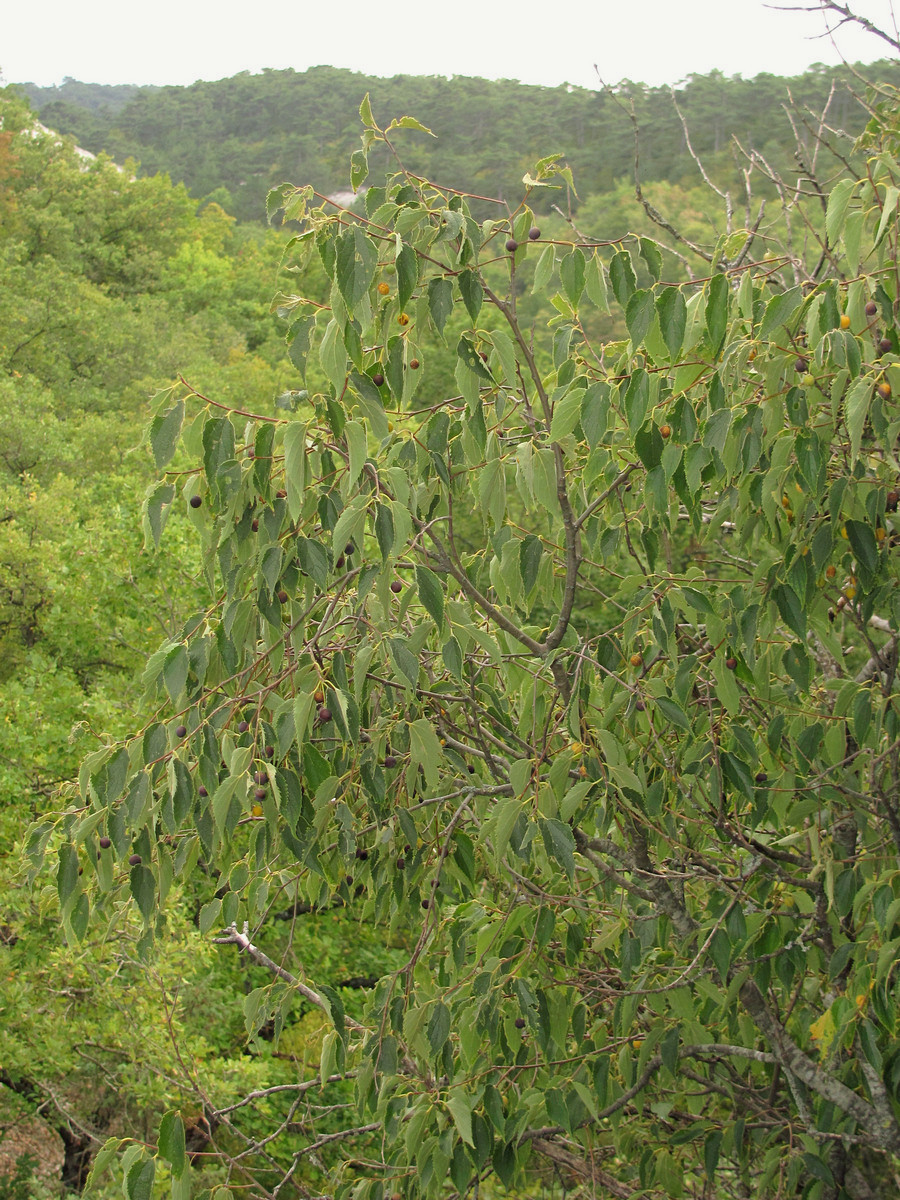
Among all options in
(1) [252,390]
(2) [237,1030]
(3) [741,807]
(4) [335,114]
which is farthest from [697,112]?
(4) [335,114]

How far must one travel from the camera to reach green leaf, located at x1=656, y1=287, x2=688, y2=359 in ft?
5.79

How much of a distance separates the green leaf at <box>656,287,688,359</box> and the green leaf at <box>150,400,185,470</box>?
848mm

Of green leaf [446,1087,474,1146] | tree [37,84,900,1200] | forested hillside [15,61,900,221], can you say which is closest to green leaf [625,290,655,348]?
tree [37,84,900,1200]

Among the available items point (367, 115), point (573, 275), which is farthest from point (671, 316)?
point (367, 115)

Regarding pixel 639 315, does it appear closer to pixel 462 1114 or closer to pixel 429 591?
pixel 429 591

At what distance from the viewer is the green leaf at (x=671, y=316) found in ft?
5.79

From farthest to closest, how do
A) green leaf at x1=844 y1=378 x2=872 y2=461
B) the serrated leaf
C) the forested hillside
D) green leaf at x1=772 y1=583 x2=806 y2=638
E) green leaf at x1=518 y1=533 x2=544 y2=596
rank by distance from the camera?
1. the forested hillside
2. green leaf at x1=518 y1=533 x2=544 y2=596
3. green leaf at x1=772 y1=583 x2=806 y2=638
4. the serrated leaf
5. green leaf at x1=844 y1=378 x2=872 y2=461

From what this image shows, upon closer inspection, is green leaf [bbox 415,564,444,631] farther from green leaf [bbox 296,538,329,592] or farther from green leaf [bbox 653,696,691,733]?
green leaf [bbox 653,696,691,733]

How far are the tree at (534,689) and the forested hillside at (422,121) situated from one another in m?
13.3

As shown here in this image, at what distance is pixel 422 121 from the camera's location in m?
43.2

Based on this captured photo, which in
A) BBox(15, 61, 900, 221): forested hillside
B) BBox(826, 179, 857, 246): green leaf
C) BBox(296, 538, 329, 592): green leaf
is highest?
BBox(15, 61, 900, 221): forested hillside

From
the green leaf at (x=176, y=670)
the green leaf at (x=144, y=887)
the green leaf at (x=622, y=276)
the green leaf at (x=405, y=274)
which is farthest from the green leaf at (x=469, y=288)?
the green leaf at (x=144, y=887)

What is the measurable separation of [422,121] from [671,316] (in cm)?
4573

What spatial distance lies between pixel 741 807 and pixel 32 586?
998cm
